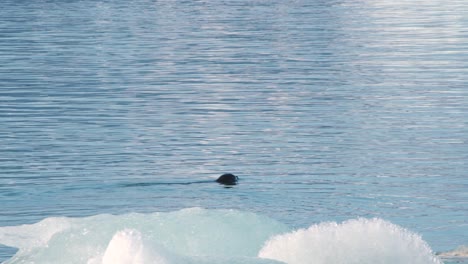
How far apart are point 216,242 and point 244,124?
16.9m

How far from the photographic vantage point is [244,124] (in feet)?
108

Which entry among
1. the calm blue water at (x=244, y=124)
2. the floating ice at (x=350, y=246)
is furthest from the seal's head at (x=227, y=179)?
the floating ice at (x=350, y=246)


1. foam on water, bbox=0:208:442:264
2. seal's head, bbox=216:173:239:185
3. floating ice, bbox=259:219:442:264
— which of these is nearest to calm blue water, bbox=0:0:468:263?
seal's head, bbox=216:173:239:185

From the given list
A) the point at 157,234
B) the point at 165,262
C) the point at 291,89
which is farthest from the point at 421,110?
the point at 165,262

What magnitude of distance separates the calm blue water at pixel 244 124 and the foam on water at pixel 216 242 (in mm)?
3265

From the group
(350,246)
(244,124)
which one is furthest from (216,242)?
(244,124)

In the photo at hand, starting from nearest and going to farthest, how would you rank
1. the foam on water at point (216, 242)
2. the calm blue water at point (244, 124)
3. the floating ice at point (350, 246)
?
the foam on water at point (216, 242), the floating ice at point (350, 246), the calm blue water at point (244, 124)

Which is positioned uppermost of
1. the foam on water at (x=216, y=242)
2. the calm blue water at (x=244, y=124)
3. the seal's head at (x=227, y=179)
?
the foam on water at (x=216, y=242)

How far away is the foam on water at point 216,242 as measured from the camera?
46.2 ft

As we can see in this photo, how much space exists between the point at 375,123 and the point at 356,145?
3.52m

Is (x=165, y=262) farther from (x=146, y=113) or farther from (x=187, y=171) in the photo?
(x=146, y=113)

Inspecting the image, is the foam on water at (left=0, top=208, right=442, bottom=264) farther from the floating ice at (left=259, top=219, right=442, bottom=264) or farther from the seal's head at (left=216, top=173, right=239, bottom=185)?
the seal's head at (left=216, top=173, right=239, bottom=185)

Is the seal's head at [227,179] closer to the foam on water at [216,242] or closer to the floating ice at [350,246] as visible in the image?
the foam on water at [216,242]

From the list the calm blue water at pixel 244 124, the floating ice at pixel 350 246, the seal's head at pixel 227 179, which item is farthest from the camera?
the seal's head at pixel 227 179
